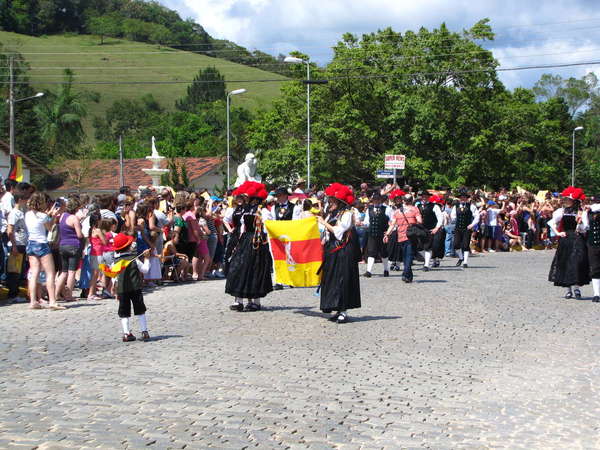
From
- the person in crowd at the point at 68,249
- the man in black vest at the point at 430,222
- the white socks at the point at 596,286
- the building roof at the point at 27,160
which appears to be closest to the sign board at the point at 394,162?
the man in black vest at the point at 430,222

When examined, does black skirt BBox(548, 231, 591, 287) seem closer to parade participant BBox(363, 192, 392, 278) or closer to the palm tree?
parade participant BBox(363, 192, 392, 278)

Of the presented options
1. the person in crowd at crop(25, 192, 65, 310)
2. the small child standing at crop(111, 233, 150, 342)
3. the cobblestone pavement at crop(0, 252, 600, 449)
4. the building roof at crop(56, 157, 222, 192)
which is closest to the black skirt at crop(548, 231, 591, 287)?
the cobblestone pavement at crop(0, 252, 600, 449)

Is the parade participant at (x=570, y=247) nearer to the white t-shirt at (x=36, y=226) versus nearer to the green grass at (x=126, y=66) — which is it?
the white t-shirt at (x=36, y=226)

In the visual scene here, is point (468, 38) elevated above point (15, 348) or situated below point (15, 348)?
above

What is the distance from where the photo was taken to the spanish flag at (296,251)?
1318 cm

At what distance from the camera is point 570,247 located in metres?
15.7

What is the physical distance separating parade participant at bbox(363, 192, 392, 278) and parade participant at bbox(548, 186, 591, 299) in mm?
4639

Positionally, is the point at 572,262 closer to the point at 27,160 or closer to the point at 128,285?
the point at 128,285

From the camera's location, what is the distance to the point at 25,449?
6043 mm

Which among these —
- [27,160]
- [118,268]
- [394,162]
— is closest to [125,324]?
[118,268]

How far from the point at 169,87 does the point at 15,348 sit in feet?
420

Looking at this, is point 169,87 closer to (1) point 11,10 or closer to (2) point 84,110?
(1) point 11,10

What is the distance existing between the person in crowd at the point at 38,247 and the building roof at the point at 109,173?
174 feet

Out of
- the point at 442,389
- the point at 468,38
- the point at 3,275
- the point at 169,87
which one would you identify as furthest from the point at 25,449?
the point at 169,87
